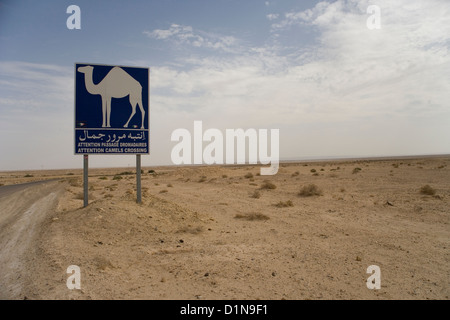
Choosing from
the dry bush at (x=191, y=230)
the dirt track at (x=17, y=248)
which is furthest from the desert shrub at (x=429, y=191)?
the dirt track at (x=17, y=248)

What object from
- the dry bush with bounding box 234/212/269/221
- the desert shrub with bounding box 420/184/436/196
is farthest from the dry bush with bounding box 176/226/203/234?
the desert shrub with bounding box 420/184/436/196

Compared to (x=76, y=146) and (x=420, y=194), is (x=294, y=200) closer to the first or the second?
(x=420, y=194)

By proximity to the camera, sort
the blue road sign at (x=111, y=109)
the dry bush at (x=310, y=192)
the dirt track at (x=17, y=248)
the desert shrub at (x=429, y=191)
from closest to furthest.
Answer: the dirt track at (x=17, y=248) → the blue road sign at (x=111, y=109) → the desert shrub at (x=429, y=191) → the dry bush at (x=310, y=192)

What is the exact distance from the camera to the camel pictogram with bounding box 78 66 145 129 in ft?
35.5

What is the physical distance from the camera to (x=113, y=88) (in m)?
11.1

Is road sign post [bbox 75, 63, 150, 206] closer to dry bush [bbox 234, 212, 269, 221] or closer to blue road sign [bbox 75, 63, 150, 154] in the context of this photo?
blue road sign [bbox 75, 63, 150, 154]

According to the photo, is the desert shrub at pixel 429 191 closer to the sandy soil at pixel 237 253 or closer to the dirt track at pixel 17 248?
the sandy soil at pixel 237 253

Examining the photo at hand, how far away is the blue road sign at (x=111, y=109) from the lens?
10727 millimetres

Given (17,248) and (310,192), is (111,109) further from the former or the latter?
(310,192)
